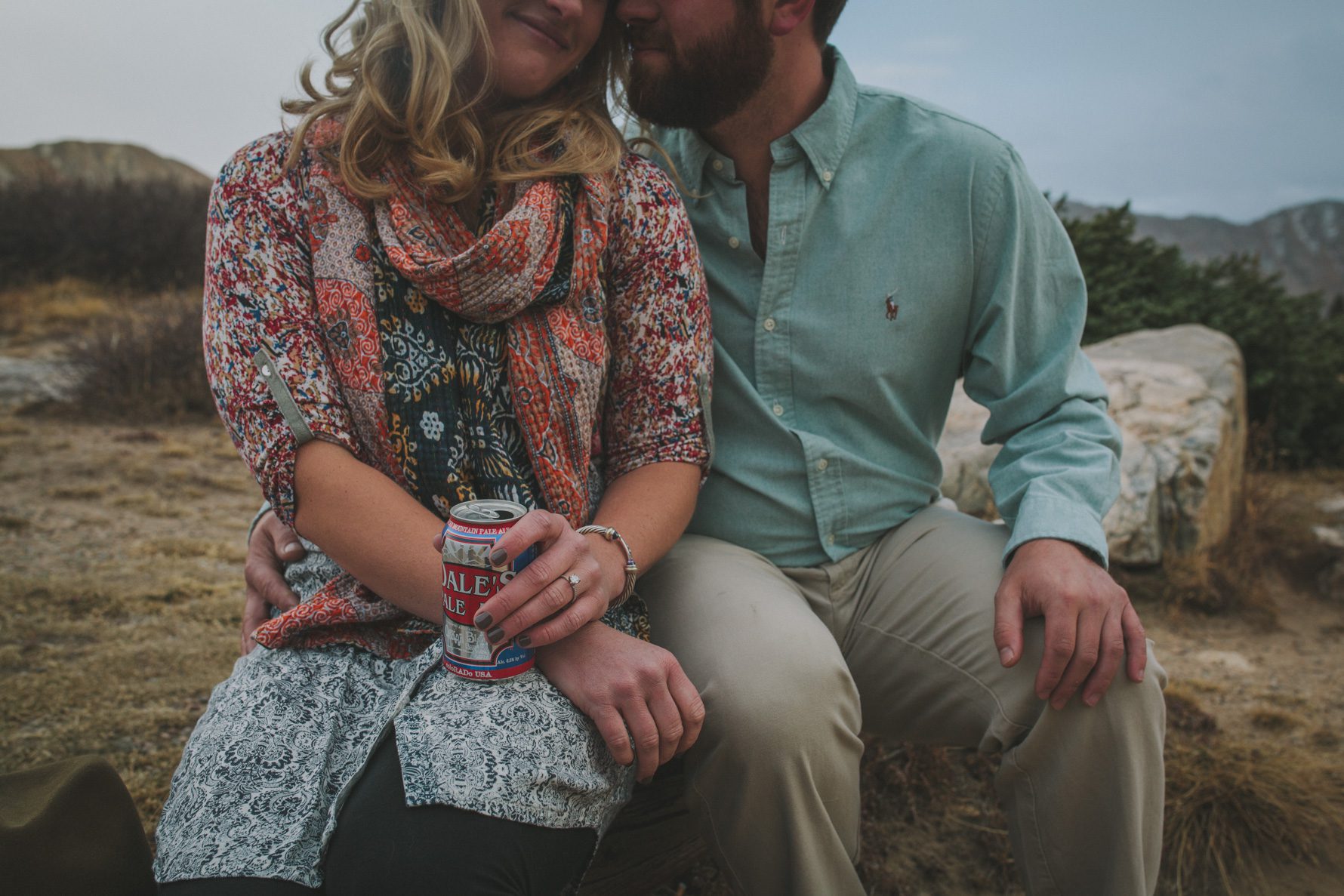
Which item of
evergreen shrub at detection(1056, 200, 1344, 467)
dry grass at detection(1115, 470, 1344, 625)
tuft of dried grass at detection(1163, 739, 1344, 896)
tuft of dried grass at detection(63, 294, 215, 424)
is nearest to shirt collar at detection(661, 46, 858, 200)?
tuft of dried grass at detection(1163, 739, 1344, 896)

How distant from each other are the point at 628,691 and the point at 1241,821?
6.56 feet

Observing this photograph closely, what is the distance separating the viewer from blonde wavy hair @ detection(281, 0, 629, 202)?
5.52 feet

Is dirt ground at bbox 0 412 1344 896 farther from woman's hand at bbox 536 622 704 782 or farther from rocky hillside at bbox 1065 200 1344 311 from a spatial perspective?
rocky hillside at bbox 1065 200 1344 311

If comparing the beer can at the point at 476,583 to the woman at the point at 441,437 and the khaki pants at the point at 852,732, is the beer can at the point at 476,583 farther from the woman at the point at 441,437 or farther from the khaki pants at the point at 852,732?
the khaki pants at the point at 852,732

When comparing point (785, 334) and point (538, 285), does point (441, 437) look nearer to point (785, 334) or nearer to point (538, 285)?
point (538, 285)

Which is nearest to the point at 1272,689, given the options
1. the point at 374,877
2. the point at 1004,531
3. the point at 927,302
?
the point at 1004,531

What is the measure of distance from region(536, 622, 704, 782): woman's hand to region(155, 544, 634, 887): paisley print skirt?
0.11 ft

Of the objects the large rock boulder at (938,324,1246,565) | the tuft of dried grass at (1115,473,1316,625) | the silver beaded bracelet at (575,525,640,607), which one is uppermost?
the silver beaded bracelet at (575,525,640,607)

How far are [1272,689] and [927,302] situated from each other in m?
2.57

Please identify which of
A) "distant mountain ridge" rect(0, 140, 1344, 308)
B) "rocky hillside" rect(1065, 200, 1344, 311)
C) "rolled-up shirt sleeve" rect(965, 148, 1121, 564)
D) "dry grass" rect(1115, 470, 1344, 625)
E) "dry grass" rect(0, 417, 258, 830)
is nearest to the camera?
"rolled-up shirt sleeve" rect(965, 148, 1121, 564)

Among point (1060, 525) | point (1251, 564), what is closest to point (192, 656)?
point (1060, 525)

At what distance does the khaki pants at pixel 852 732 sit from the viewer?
155cm

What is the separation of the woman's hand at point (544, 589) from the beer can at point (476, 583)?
1 cm

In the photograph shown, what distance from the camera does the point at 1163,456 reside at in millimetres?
4230
